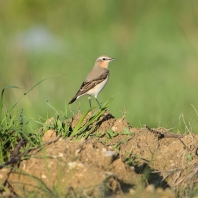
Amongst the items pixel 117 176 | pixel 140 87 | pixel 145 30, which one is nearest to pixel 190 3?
pixel 145 30

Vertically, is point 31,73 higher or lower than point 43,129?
lower

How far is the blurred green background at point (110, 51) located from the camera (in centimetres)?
1082

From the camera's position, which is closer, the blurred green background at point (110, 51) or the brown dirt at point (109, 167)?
the brown dirt at point (109, 167)

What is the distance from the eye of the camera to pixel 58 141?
575cm

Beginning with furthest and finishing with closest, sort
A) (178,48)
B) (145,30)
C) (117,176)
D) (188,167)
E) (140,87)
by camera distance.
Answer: (145,30)
(178,48)
(140,87)
(188,167)
(117,176)

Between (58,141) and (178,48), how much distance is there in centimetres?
803

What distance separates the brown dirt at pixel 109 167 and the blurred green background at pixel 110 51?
7.06ft

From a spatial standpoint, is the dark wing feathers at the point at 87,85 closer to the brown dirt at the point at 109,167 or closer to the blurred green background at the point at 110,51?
the blurred green background at the point at 110,51

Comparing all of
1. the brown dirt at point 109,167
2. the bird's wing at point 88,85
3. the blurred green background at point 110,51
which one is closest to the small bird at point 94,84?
the bird's wing at point 88,85

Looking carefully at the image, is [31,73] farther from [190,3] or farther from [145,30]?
[190,3]

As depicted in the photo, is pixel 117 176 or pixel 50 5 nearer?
pixel 117 176

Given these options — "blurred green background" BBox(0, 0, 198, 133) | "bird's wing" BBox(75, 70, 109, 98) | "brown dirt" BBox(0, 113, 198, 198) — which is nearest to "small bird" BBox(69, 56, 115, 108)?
"bird's wing" BBox(75, 70, 109, 98)

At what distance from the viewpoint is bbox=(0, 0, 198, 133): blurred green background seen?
10820 millimetres

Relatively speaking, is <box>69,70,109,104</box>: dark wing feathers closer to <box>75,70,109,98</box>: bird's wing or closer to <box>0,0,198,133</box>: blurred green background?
<box>75,70,109,98</box>: bird's wing
